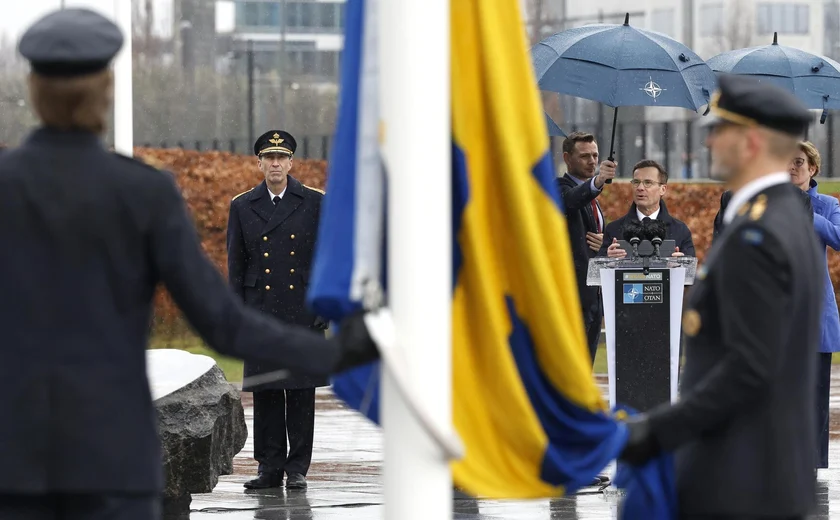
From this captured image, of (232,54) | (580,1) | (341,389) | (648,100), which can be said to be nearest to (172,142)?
(232,54)

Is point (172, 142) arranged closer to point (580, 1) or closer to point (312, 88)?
point (312, 88)

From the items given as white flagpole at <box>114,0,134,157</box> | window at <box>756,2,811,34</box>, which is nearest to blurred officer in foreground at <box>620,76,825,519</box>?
white flagpole at <box>114,0,134,157</box>

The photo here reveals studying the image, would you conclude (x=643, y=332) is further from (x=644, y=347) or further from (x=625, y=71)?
(x=625, y=71)

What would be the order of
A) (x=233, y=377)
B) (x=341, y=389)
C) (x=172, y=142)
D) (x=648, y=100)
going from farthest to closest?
(x=172, y=142), (x=233, y=377), (x=648, y=100), (x=341, y=389)

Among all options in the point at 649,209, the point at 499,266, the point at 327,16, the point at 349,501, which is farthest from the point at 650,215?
the point at 327,16

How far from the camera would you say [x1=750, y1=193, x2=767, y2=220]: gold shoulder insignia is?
13.4 ft

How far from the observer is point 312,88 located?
29609 millimetres

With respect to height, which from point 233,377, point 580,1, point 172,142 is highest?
point 580,1

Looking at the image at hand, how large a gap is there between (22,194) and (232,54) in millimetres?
26097

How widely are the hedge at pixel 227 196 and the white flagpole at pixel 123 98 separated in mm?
16997

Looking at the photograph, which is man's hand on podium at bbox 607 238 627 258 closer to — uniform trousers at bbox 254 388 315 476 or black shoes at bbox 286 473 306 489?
uniform trousers at bbox 254 388 315 476

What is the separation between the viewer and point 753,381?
3.94 m

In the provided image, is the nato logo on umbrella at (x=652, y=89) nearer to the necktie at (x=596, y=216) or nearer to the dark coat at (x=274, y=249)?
the necktie at (x=596, y=216)

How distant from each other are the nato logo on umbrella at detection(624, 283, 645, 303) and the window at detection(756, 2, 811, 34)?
20.7 metres
